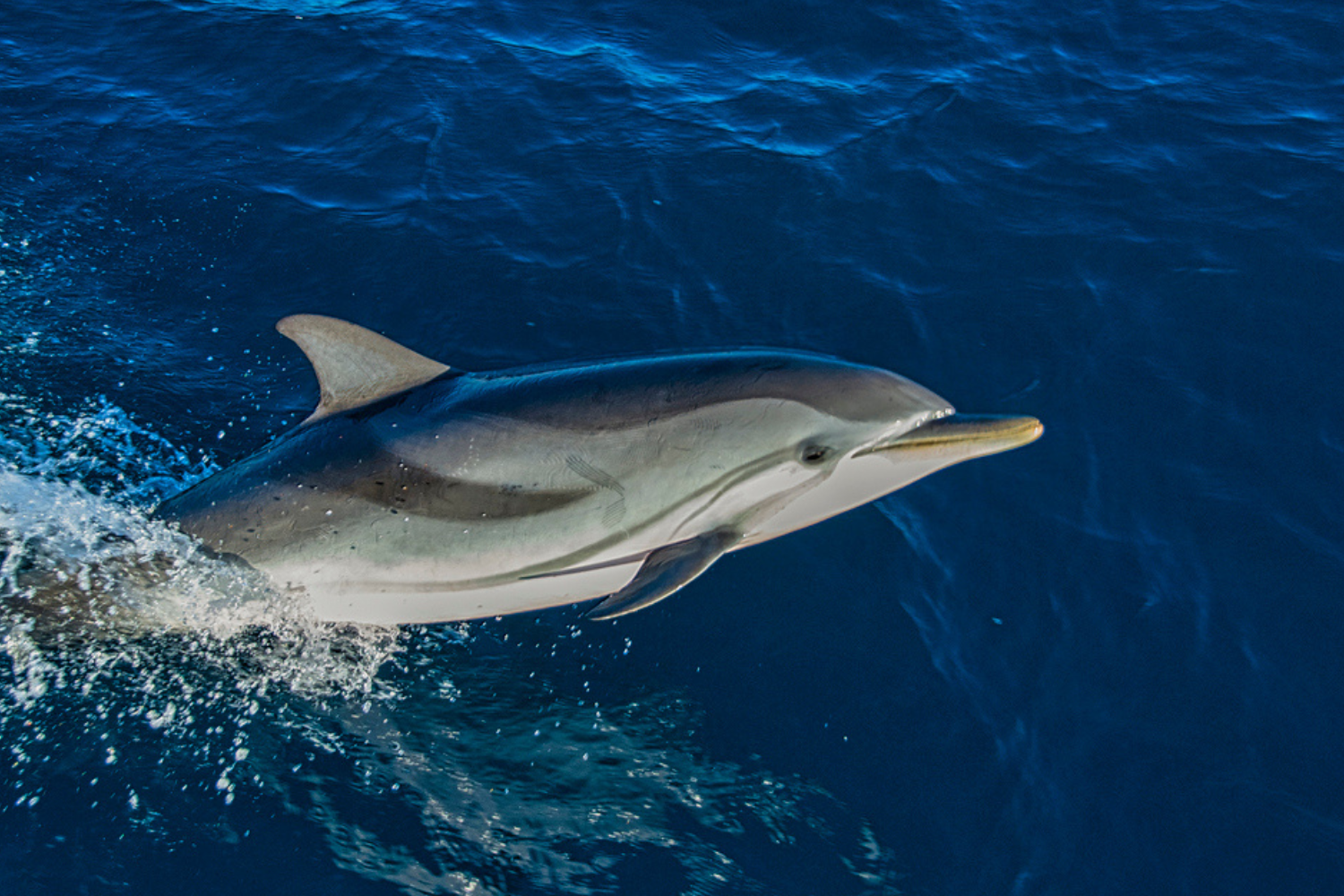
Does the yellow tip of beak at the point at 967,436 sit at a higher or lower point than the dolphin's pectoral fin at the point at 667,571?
higher

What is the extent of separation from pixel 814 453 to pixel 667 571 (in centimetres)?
139

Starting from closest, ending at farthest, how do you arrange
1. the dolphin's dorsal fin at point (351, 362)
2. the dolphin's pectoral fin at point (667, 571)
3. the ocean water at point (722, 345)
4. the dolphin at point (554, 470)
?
the dolphin's pectoral fin at point (667, 571) < the dolphin at point (554, 470) < the ocean water at point (722, 345) < the dolphin's dorsal fin at point (351, 362)

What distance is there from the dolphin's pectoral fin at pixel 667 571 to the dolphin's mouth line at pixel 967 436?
1244 mm

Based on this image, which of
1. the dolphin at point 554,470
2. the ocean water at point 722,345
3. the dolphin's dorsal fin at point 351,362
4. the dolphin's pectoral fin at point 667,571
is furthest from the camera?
the dolphin's dorsal fin at point 351,362

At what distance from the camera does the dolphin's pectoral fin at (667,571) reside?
7.66 metres

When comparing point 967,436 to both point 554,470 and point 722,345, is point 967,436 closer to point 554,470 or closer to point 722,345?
point 554,470

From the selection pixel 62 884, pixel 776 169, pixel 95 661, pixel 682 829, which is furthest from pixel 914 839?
pixel 776 169

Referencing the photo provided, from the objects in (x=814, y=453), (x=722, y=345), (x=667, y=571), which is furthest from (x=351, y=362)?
(x=722, y=345)

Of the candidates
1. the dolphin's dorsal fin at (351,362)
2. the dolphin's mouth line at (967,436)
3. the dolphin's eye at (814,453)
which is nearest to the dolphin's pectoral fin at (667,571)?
the dolphin's eye at (814,453)

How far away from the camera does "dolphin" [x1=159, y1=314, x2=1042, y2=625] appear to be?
801 cm

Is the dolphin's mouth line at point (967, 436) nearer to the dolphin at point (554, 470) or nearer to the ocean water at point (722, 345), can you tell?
the dolphin at point (554, 470)

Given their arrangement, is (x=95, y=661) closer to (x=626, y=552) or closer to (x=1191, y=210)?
(x=626, y=552)

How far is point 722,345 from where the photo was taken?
12.3 metres

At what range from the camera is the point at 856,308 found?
42.0 feet
